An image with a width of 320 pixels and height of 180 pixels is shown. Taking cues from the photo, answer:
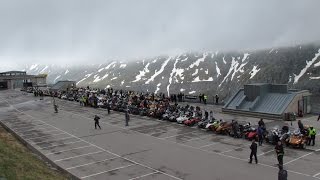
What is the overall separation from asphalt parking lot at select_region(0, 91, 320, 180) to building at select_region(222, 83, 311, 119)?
6.89 feet

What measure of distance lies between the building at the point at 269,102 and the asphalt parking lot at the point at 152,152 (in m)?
2.10

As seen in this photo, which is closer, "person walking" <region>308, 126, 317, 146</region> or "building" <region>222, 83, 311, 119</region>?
"person walking" <region>308, 126, 317, 146</region>

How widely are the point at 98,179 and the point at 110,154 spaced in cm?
614

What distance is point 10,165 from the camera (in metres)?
20.5

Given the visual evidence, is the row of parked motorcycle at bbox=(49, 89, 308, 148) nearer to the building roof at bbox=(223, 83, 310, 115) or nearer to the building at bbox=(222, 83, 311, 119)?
the building at bbox=(222, 83, 311, 119)

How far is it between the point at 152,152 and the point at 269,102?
20687mm

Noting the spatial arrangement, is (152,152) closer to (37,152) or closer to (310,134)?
(37,152)

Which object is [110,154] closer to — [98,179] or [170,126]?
[98,179]

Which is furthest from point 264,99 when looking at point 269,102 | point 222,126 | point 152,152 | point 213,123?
point 152,152

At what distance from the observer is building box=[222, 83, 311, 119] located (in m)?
41.6

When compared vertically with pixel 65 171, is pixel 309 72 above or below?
above

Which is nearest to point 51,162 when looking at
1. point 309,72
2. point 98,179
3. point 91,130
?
point 98,179

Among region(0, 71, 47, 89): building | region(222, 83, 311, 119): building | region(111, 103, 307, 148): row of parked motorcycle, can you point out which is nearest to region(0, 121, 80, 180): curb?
region(111, 103, 307, 148): row of parked motorcycle

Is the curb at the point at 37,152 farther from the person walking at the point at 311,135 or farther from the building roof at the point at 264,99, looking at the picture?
the building roof at the point at 264,99
